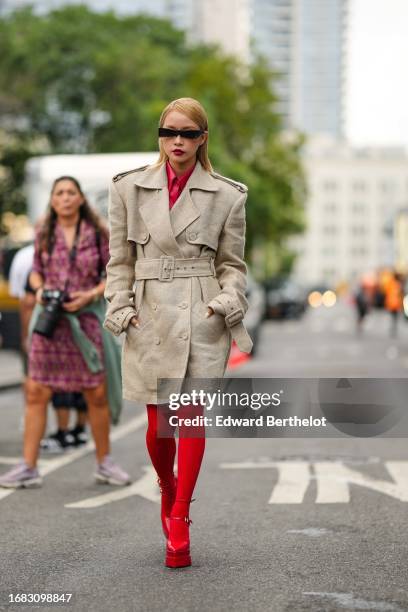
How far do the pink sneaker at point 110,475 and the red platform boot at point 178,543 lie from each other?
249 centimetres

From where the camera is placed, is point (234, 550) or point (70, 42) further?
point (70, 42)

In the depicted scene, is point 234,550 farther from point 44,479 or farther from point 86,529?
point 44,479

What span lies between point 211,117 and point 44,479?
3520 cm

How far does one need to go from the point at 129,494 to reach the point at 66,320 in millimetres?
1138

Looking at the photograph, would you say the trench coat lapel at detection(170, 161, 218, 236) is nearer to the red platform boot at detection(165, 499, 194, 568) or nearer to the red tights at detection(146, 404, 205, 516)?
the red tights at detection(146, 404, 205, 516)

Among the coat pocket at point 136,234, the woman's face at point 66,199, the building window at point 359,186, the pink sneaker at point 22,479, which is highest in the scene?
the woman's face at point 66,199

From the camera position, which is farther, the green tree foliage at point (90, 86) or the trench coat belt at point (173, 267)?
the green tree foliage at point (90, 86)

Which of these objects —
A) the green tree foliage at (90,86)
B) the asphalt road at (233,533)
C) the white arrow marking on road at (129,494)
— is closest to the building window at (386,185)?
the green tree foliage at (90,86)

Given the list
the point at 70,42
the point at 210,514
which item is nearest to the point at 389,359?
the point at 210,514

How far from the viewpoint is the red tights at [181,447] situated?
4.89 m

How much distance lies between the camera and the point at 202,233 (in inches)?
196

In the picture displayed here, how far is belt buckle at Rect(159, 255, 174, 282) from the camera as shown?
Answer: 4949 millimetres

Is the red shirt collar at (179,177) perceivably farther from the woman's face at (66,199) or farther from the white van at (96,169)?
the white van at (96,169)

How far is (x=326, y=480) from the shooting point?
24.9 ft
